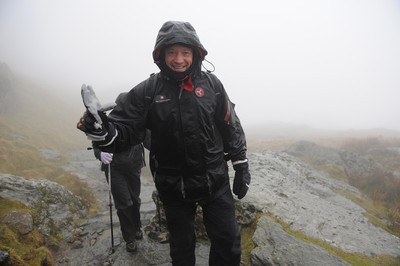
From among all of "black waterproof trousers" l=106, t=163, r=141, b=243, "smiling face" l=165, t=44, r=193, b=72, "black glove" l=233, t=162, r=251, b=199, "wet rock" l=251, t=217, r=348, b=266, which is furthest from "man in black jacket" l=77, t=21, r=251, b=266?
"black waterproof trousers" l=106, t=163, r=141, b=243

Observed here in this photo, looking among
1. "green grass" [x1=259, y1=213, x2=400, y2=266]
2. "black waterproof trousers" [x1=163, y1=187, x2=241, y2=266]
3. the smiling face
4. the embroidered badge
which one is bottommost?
"green grass" [x1=259, y1=213, x2=400, y2=266]

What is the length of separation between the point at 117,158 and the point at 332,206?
7511mm

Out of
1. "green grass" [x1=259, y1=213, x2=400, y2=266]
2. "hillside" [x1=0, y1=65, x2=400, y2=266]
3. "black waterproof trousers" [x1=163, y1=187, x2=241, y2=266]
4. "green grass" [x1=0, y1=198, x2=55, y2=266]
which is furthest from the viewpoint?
"hillside" [x1=0, y1=65, x2=400, y2=266]

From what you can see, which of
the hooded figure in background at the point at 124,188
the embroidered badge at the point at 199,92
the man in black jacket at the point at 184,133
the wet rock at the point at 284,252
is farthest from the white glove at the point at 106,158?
the wet rock at the point at 284,252

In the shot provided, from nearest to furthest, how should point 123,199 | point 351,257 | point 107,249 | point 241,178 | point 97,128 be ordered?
point 97,128 < point 241,178 < point 351,257 < point 123,199 < point 107,249

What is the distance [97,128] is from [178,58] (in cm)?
168

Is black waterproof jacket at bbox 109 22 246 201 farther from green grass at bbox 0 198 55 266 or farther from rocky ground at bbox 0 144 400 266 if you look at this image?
green grass at bbox 0 198 55 266

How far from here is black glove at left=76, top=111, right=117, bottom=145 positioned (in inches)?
134

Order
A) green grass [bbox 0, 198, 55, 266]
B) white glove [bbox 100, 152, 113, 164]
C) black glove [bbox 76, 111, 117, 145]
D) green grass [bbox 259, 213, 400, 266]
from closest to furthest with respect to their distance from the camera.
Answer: black glove [bbox 76, 111, 117, 145], green grass [bbox 0, 198, 55, 266], green grass [bbox 259, 213, 400, 266], white glove [bbox 100, 152, 113, 164]

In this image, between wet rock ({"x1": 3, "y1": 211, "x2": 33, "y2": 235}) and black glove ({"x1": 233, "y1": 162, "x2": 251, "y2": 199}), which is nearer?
black glove ({"x1": 233, "y1": 162, "x2": 251, "y2": 199})

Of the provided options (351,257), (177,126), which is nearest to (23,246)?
(177,126)

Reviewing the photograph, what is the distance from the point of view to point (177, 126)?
401 cm

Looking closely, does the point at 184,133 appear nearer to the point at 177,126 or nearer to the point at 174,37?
the point at 177,126

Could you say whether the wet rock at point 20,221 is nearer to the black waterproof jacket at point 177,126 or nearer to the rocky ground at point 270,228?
the rocky ground at point 270,228
